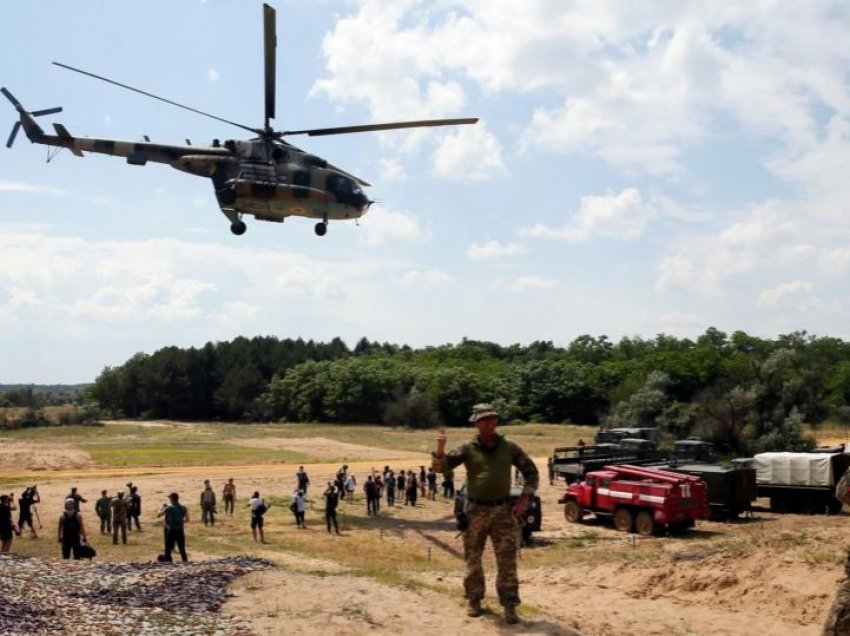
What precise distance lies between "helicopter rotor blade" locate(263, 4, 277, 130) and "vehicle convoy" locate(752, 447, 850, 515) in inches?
827

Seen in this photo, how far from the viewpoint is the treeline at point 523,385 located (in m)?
48.6

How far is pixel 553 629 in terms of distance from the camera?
9336mm

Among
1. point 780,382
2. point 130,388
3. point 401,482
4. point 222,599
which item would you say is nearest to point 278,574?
point 222,599

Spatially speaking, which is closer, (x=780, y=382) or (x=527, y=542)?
(x=527, y=542)

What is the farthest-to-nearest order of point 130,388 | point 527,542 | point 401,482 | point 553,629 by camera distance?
point 130,388
point 401,482
point 527,542
point 553,629

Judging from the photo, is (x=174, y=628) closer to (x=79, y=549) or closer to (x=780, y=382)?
(x=79, y=549)

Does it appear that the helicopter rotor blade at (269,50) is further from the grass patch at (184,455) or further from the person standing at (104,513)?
the grass patch at (184,455)

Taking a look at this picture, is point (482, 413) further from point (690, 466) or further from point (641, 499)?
point (690, 466)

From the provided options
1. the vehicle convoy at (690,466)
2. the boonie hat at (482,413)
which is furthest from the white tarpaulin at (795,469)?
the boonie hat at (482,413)

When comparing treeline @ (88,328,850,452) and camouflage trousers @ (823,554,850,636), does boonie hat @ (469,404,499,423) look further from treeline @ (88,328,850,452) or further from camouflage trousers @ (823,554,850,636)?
treeline @ (88,328,850,452)

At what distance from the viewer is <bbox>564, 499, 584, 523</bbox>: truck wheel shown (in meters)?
28.1

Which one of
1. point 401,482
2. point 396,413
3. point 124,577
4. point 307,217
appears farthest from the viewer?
point 396,413

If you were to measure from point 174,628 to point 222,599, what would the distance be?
143cm

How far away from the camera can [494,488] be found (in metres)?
9.28
